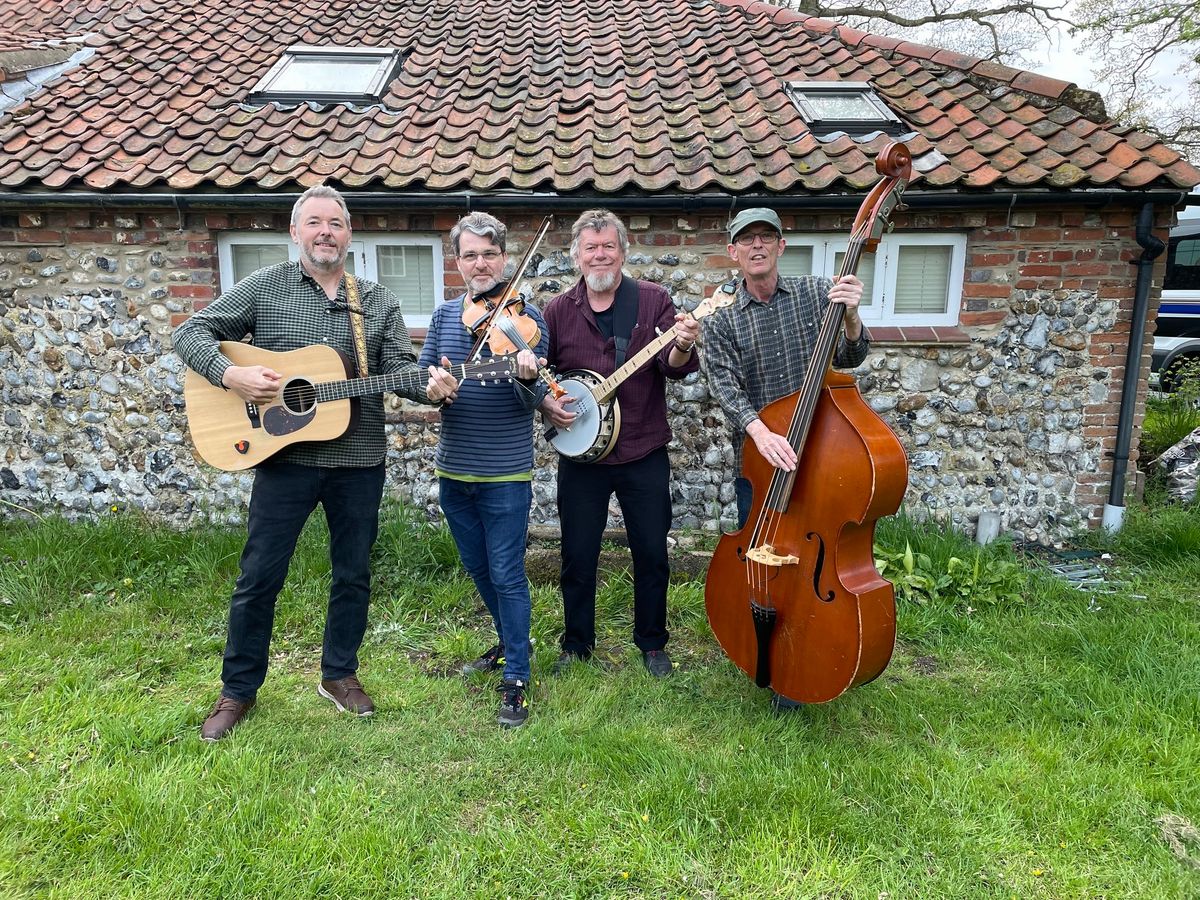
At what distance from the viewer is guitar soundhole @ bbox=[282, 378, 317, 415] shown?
9.29 ft

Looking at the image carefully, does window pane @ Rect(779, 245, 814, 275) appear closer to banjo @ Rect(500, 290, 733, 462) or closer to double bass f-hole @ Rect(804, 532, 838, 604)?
banjo @ Rect(500, 290, 733, 462)

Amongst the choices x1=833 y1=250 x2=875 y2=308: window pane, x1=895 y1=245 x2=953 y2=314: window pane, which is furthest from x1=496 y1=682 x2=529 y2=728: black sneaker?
x1=895 y1=245 x2=953 y2=314: window pane

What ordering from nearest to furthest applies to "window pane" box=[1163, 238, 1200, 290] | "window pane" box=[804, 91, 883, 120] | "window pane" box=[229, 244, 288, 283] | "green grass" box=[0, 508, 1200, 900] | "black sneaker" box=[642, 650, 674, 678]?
"green grass" box=[0, 508, 1200, 900] < "black sneaker" box=[642, 650, 674, 678] < "window pane" box=[229, 244, 288, 283] < "window pane" box=[804, 91, 883, 120] < "window pane" box=[1163, 238, 1200, 290]

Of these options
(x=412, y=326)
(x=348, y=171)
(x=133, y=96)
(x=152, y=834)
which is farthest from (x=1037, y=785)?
(x=133, y=96)

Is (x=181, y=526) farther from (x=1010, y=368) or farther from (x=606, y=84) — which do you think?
(x=1010, y=368)

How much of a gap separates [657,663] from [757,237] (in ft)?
6.44

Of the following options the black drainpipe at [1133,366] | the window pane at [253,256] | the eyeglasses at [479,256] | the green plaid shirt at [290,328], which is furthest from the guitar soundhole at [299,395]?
the black drainpipe at [1133,366]

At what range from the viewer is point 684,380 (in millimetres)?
4957

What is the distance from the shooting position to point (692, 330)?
295 centimetres

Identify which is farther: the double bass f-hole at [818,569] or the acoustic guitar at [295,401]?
the acoustic guitar at [295,401]

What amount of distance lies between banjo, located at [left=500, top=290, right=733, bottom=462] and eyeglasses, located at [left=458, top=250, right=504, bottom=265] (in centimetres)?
54

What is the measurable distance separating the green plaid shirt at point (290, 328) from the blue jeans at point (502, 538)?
409 millimetres

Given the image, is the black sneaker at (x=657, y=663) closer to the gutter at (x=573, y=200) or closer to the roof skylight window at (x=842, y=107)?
the gutter at (x=573, y=200)

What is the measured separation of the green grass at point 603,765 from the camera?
227cm
